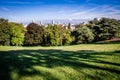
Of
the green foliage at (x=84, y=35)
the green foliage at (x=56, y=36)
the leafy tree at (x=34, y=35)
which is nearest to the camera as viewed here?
the green foliage at (x=56, y=36)

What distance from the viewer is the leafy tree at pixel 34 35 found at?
71.9 metres

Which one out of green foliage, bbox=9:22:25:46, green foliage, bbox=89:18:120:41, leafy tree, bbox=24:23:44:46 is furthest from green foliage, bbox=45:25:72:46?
green foliage, bbox=89:18:120:41

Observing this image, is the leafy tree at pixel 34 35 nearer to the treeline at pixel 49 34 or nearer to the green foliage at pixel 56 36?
the treeline at pixel 49 34

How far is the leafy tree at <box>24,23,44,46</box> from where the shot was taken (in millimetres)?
71938

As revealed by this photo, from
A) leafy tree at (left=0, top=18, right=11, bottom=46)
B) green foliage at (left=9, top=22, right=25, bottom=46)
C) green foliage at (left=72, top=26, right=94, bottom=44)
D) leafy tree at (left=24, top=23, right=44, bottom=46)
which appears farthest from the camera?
green foliage at (left=72, top=26, right=94, bottom=44)

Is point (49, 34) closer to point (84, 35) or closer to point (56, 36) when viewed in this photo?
point (56, 36)

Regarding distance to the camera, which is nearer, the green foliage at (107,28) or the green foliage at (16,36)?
the green foliage at (16,36)

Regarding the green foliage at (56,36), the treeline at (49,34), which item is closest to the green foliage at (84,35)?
the treeline at (49,34)

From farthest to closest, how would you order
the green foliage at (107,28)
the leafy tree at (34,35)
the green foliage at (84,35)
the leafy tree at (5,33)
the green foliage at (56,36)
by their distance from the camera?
the green foliage at (84,35) < the green foliage at (107,28) < the leafy tree at (34,35) < the green foliage at (56,36) < the leafy tree at (5,33)

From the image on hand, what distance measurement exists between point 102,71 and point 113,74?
0.79m

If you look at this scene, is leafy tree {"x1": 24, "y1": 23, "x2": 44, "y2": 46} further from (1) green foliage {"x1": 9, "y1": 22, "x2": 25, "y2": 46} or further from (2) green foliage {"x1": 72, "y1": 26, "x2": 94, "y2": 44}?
(2) green foliage {"x1": 72, "y1": 26, "x2": 94, "y2": 44}

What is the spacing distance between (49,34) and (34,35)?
282 inches

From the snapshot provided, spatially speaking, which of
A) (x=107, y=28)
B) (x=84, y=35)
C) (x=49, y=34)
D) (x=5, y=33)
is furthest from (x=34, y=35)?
(x=107, y=28)

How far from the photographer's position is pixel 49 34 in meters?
71.9
